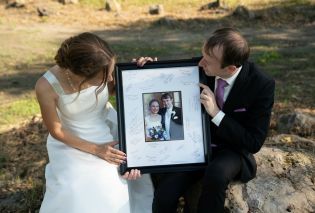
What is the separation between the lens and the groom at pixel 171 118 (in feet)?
10.3

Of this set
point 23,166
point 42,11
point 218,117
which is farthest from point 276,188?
point 42,11

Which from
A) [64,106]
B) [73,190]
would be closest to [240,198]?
[73,190]

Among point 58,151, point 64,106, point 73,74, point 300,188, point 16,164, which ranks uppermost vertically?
point 73,74

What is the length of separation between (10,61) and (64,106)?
24.3ft

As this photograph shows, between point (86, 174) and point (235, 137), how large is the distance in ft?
3.05

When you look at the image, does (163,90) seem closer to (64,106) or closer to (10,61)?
(64,106)

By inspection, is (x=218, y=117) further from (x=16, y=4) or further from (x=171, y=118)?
(x=16, y=4)

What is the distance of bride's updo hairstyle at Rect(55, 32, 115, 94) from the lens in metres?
3.01

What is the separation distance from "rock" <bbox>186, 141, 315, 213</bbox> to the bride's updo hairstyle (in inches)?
38.4

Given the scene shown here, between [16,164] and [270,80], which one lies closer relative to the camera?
[270,80]

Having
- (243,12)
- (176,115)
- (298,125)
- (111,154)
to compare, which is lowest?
(298,125)

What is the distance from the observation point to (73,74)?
3.19 m

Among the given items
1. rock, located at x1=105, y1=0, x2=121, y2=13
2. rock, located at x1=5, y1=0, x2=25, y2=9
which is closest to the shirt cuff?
rock, located at x1=105, y1=0, x2=121, y2=13

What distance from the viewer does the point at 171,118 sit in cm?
313
